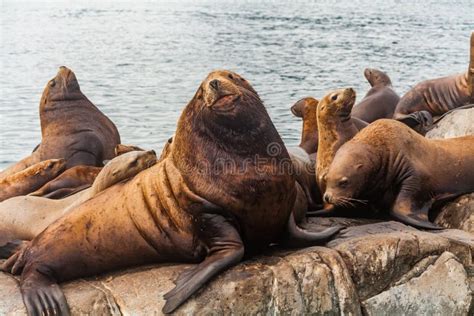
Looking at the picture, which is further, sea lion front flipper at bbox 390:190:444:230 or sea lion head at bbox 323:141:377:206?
sea lion head at bbox 323:141:377:206

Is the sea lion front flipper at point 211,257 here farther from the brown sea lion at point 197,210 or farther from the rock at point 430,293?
the rock at point 430,293

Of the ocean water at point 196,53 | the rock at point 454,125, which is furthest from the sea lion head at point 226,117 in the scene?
the ocean water at point 196,53

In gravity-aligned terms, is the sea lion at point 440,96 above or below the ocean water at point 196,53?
above

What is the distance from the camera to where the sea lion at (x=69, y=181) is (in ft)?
23.2

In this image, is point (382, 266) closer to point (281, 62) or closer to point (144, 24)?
point (281, 62)

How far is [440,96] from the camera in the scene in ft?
32.5

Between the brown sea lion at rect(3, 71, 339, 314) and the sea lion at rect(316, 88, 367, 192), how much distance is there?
190 cm

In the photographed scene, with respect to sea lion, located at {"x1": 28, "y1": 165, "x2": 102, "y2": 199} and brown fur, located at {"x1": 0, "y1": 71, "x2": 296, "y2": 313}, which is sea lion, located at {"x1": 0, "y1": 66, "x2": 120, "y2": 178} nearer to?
sea lion, located at {"x1": 28, "y1": 165, "x2": 102, "y2": 199}

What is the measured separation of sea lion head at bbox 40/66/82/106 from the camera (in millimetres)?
9297

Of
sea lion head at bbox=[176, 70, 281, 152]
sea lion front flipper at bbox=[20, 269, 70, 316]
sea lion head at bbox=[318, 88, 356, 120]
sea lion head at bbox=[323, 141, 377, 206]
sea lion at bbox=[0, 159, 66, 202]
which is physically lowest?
sea lion at bbox=[0, 159, 66, 202]

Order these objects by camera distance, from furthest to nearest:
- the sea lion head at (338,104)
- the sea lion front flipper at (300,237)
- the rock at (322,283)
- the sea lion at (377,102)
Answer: the sea lion at (377,102), the sea lion head at (338,104), the sea lion front flipper at (300,237), the rock at (322,283)

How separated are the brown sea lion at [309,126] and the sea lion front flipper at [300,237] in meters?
2.91

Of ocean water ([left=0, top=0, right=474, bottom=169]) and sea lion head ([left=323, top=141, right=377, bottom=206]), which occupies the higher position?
sea lion head ([left=323, top=141, right=377, bottom=206])

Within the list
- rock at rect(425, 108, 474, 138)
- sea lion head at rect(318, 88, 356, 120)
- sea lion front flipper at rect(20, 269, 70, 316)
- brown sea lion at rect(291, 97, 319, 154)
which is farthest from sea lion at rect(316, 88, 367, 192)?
sea lion front flipper at rect(20, 269, 70, 316)
